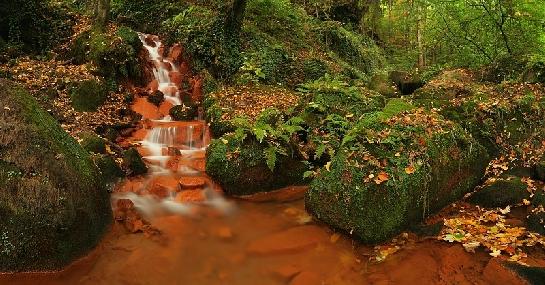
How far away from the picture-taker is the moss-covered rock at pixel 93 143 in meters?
8.48

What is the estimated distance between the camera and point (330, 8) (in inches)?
936

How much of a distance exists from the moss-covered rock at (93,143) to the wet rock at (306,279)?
5.20 metres

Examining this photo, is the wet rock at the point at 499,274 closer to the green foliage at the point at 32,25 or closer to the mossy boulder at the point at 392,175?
the mossy boulder at the point at 392,175

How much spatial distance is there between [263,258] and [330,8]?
20265 millimetres

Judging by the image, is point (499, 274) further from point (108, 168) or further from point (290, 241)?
point (108, 168)

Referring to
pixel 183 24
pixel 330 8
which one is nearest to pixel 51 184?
pixel 183 24

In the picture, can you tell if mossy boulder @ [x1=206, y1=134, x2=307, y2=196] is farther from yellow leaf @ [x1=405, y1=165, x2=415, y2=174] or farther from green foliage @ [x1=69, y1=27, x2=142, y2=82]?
green foliage @ [x1=69, y1=27, x2=142, y2=82]

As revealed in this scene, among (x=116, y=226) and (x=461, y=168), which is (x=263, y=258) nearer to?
(x=116, y=226)

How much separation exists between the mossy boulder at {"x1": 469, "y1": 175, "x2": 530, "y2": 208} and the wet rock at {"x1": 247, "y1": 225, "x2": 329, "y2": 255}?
2787 mm

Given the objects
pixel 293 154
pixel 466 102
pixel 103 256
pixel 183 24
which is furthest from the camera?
pixel 183 24

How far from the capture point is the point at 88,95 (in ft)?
35.9

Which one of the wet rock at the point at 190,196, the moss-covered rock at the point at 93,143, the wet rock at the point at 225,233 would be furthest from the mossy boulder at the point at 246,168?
the moss-covered rock at the point at 93,143

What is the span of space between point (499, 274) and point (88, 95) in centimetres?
1009

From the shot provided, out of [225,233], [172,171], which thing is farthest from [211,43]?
[225,233]
